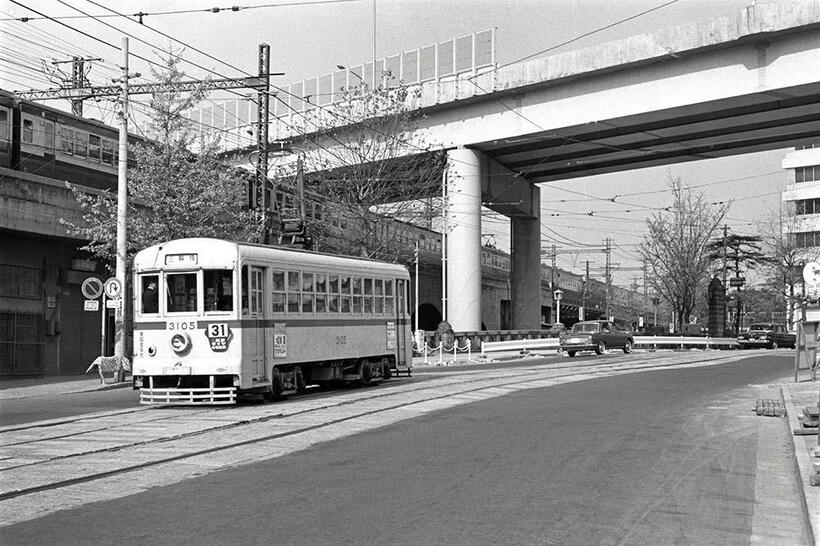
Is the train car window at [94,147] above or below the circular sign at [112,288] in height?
above

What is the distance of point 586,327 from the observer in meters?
45.2

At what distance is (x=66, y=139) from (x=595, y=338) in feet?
83.8

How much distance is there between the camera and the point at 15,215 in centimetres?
2641

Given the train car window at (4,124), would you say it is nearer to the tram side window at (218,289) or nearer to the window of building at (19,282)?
the window of building at (19,282)

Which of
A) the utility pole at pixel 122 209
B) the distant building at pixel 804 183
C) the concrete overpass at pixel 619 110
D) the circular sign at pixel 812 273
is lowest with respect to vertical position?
the circular sign at pixel 812 273

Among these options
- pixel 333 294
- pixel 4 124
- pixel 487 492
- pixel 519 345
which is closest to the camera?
pixel 487 492

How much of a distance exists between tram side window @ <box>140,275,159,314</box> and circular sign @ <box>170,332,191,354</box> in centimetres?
73

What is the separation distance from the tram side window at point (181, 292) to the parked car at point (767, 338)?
44995 mm

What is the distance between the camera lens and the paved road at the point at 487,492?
6.83 metres

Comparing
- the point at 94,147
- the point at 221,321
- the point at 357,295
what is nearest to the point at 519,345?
the point at 94,147

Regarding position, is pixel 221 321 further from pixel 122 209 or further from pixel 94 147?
pixel 94 147

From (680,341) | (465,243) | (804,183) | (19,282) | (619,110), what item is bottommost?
(680,341)

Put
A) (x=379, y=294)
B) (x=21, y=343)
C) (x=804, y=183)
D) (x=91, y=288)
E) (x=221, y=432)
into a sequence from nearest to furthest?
(x=221, y=432)
(x=379, y=294)
(x=91, y=288)
(x=21, y=343)
(x=804, y=183)

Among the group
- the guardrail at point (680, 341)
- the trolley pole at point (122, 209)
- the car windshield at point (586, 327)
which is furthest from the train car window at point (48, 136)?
the guardrail at point (680, 341)
